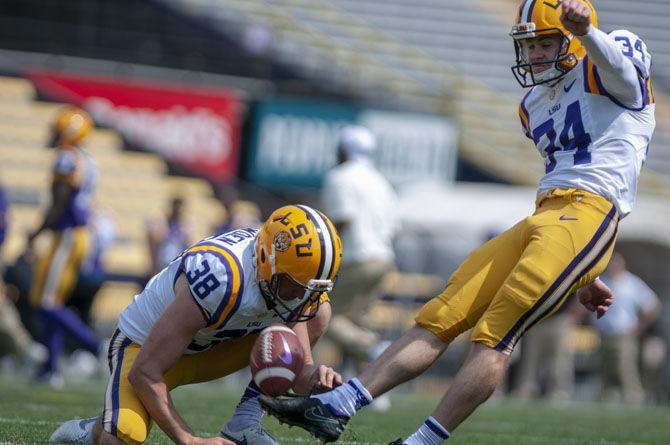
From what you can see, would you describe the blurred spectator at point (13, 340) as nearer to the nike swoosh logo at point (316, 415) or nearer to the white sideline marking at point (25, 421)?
the white sideline marking at point (25, 421)

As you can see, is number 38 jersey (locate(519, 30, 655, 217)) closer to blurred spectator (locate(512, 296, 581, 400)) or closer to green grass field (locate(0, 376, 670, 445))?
green grass field (locate(0, 376, 670, 445))

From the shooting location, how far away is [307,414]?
421 centimetres

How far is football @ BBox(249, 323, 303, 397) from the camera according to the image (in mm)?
4148

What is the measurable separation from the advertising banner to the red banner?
34cm

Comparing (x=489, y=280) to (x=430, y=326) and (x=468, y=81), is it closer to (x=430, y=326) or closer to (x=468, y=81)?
(x=430, y=326)

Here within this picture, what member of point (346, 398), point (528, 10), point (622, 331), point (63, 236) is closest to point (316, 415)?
point (346, 398)

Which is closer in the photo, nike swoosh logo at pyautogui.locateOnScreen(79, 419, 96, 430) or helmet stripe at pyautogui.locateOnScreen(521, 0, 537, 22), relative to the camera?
helmet stripe at pyautogui.locateOnScreen(521, 0, 537, 22)

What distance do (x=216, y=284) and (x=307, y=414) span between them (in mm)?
518

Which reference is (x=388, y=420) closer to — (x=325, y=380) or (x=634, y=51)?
(x=325, y=380)

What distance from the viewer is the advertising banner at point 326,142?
1519 cm

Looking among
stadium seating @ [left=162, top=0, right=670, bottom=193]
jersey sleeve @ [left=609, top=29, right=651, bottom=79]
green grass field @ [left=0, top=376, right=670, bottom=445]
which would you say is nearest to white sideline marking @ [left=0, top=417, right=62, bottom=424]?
green grass field @ [left=0, top=376, right=670, bottom=445]

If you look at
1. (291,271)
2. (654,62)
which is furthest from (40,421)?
(654,62)

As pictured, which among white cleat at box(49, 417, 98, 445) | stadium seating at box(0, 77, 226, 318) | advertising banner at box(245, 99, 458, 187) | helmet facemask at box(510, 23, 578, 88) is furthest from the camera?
advertising banner at box(245, 99, 458, 187)

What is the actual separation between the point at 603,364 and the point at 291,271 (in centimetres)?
837
